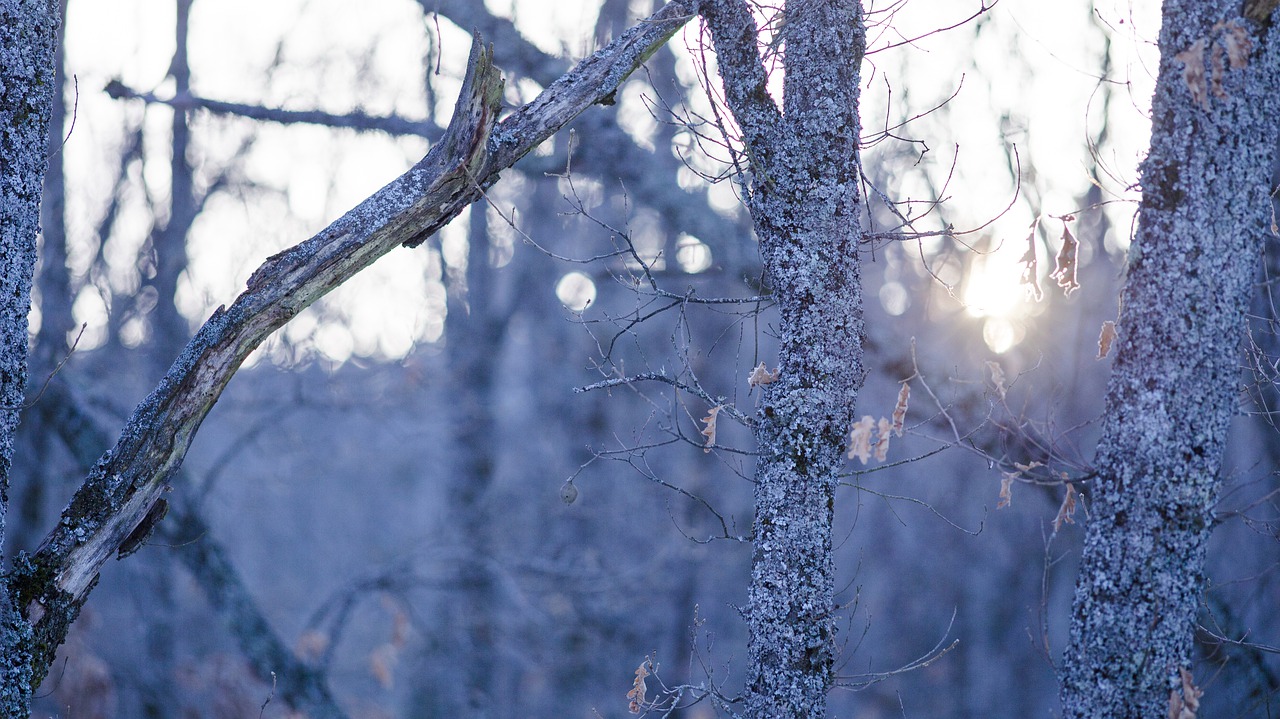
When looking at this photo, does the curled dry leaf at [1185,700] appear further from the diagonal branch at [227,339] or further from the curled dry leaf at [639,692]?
the diagonal branch at [227,339]

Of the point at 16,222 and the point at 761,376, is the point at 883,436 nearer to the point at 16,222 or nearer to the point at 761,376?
the point at 761,376

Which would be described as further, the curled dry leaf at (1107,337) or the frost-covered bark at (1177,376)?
the curled dry leaf at (1107,337)

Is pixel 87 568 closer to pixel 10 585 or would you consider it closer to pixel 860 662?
pixel 10 585

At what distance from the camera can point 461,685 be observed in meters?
12.1

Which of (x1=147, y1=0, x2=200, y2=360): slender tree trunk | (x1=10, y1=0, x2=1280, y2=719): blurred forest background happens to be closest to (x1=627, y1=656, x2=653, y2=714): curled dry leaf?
(x1=10, y1=0, x2=1280, y2=719): blurred forest background

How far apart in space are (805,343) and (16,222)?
267 cm

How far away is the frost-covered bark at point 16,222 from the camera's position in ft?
9.68

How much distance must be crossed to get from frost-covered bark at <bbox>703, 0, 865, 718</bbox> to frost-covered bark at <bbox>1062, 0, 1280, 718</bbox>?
35.9 inches

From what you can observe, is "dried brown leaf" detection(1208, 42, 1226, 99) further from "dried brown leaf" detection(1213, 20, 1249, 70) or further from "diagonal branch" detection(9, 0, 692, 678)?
"diagonal branch" detection(9, 0, 692, 678)

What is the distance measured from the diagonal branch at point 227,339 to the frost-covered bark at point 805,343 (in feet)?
3.33

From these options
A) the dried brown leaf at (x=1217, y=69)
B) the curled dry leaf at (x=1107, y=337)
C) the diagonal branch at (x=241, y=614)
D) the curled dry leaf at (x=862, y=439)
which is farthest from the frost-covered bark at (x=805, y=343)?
the diagonal branch at (x=241, y=614)

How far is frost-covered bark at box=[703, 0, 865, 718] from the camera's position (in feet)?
10.5

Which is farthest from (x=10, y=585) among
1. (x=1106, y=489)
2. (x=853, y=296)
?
(x=1106, y=489)

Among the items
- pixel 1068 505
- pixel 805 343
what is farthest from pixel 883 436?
pixel 1068 505
